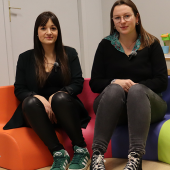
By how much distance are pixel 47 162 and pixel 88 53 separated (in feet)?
7.21

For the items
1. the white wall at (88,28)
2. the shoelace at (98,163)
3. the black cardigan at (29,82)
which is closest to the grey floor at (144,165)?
the shoelace at (98,163)

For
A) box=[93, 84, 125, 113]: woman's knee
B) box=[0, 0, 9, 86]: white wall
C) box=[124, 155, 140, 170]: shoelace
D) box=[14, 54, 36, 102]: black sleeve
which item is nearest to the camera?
box=[124, 155, 140, 170]: shoelace

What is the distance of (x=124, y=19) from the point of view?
1.54 m

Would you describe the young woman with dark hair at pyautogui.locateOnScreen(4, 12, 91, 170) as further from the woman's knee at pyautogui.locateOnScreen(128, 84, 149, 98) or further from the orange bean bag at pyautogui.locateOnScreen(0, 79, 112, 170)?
the woman's knee at pyautogui.locateOnScreen(128, 84, 149, 98)

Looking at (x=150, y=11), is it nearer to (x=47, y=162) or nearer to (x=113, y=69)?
(x=113, y=69)

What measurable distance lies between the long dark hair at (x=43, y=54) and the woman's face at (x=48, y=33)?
0.8 inches

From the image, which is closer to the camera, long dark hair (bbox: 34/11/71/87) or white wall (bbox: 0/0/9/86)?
long dark hair (bbox: 34/11/71/87)

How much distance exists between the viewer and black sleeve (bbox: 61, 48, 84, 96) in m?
1.62

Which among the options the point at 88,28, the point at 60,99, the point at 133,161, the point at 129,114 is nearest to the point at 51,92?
the point at 60,99

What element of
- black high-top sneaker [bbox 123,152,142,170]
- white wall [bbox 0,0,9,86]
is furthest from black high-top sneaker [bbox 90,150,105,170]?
white wall [bbox 0,0,9,86]

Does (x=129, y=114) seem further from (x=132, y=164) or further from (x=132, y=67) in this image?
(x=132, y=67)

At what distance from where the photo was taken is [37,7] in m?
3.08

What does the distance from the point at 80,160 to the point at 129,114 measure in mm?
382

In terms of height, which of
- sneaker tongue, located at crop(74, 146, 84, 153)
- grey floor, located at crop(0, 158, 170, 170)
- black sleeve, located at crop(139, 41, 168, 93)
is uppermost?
black sleeve, located at crop(139, 41, 168, 93)
